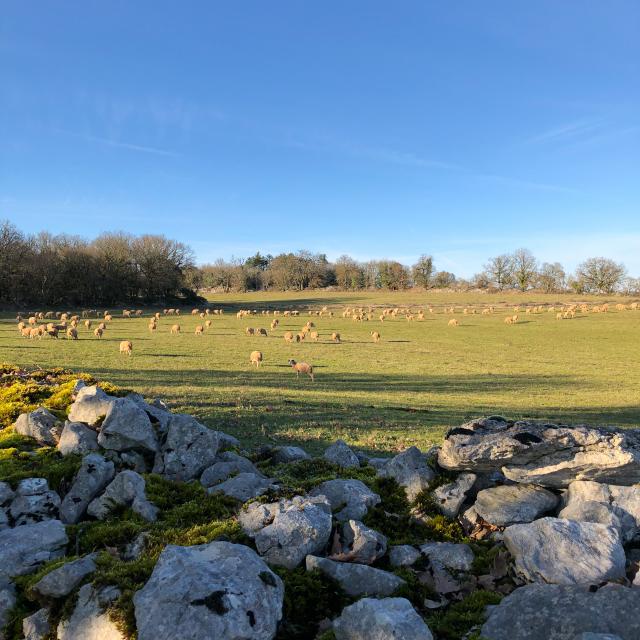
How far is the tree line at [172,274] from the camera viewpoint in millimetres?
75688

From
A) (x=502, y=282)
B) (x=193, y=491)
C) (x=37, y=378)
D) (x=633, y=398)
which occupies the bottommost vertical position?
(x=633, y=398)

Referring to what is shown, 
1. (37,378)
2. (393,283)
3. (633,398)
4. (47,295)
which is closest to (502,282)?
(393,283)

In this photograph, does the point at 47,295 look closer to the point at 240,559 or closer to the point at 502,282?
the point at 240,559

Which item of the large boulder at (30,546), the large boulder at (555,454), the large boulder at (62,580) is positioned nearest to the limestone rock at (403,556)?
the large boulder at (555,454)

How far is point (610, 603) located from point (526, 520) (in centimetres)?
157

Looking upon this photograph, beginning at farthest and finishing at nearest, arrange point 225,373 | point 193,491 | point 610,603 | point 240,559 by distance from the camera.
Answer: point 225,373
point 193,491
point 240,559
point 610,603

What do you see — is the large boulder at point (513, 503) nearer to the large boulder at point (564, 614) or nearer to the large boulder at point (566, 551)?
the large boulder at point (566, 551)

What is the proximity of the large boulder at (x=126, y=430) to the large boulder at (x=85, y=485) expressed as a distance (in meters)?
0.59

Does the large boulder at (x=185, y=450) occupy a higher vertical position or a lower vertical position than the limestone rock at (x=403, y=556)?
higher

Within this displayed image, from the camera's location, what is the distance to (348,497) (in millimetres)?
6109

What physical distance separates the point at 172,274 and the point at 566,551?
3777 inches

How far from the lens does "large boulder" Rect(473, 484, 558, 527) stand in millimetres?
5496

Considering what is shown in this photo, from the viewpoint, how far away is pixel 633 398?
68.9 feet

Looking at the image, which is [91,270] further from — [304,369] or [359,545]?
[359,545]
